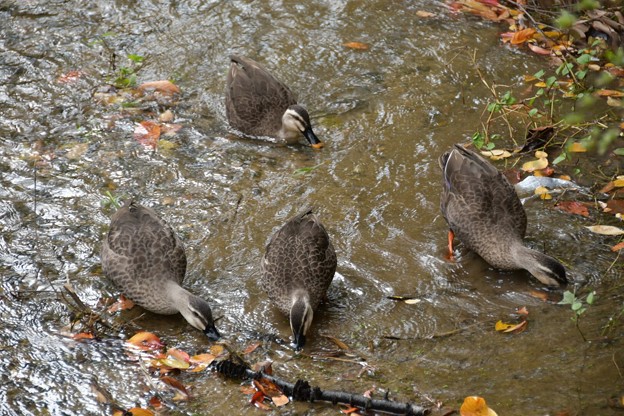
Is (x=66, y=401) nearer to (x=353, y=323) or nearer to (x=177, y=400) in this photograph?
(x=177, y=400)

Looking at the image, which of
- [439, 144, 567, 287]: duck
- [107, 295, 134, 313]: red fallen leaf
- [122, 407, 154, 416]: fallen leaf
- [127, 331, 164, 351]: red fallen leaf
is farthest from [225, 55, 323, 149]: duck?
[122, 407, 154, 416]: fallen leaf

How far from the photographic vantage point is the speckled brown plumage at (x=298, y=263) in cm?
647

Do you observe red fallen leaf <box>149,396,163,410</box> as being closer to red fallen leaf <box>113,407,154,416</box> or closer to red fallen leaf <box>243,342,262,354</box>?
red fallen leaf <box>113,407,154,416</box>

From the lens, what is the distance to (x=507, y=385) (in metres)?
5.43

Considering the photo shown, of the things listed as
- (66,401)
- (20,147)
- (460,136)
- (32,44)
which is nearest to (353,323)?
(66,401)

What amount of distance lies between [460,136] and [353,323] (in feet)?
9.62

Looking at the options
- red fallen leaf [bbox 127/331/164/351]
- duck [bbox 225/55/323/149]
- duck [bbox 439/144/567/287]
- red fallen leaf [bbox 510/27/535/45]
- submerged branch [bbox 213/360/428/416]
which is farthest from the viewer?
red fallen leaf [bbox 510/27/535/45]

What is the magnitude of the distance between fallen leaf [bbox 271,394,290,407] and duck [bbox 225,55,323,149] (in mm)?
3797

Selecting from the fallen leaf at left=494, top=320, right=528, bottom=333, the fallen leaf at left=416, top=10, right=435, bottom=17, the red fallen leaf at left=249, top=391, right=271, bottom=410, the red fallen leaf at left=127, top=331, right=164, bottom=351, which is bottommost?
the fallen leaf at left=416, top=10, right=435, bottom=17

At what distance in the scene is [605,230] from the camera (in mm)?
7035

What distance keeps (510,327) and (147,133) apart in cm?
439

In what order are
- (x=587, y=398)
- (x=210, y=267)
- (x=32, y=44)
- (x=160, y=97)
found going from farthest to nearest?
(x=32, y=44), (x=160, y=97), (x=210, y=267), (x=587, y=398)

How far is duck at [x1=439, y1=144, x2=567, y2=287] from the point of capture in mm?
6848

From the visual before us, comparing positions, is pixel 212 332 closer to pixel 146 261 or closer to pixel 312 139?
pixel 146 261
